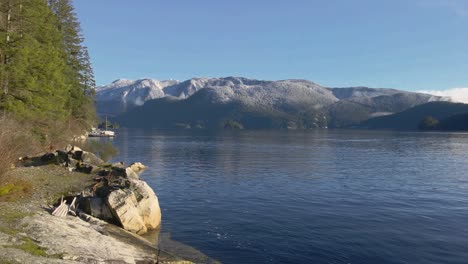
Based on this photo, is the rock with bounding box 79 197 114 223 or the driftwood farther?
the rock with bounding box 79 197 114 223

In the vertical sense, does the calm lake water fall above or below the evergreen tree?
below

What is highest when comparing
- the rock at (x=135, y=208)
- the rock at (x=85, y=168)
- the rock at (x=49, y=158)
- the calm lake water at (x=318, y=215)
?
the rock at (x=49, y=158)

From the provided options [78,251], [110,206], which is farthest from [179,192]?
[78,251]

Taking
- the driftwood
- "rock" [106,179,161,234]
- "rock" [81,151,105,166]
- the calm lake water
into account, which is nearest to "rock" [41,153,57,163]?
"rock" [81,151,105,166]

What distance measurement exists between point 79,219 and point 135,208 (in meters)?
4.03

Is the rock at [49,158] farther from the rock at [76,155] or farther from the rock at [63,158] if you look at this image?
the rock at [76,155]

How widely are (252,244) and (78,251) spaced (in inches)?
427

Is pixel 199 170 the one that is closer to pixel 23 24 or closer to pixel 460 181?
pixel 23 24

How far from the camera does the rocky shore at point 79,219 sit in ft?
50.2

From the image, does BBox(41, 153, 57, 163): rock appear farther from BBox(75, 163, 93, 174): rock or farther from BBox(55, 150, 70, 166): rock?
BBox(75, 163, 93, 174): rock

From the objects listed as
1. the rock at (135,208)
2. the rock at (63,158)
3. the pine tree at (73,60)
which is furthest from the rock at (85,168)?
the pine tree at (73,60)

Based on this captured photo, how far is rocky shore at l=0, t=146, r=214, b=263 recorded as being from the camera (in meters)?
15.3

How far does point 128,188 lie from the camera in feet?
87.7

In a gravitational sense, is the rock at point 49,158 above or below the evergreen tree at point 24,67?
below
